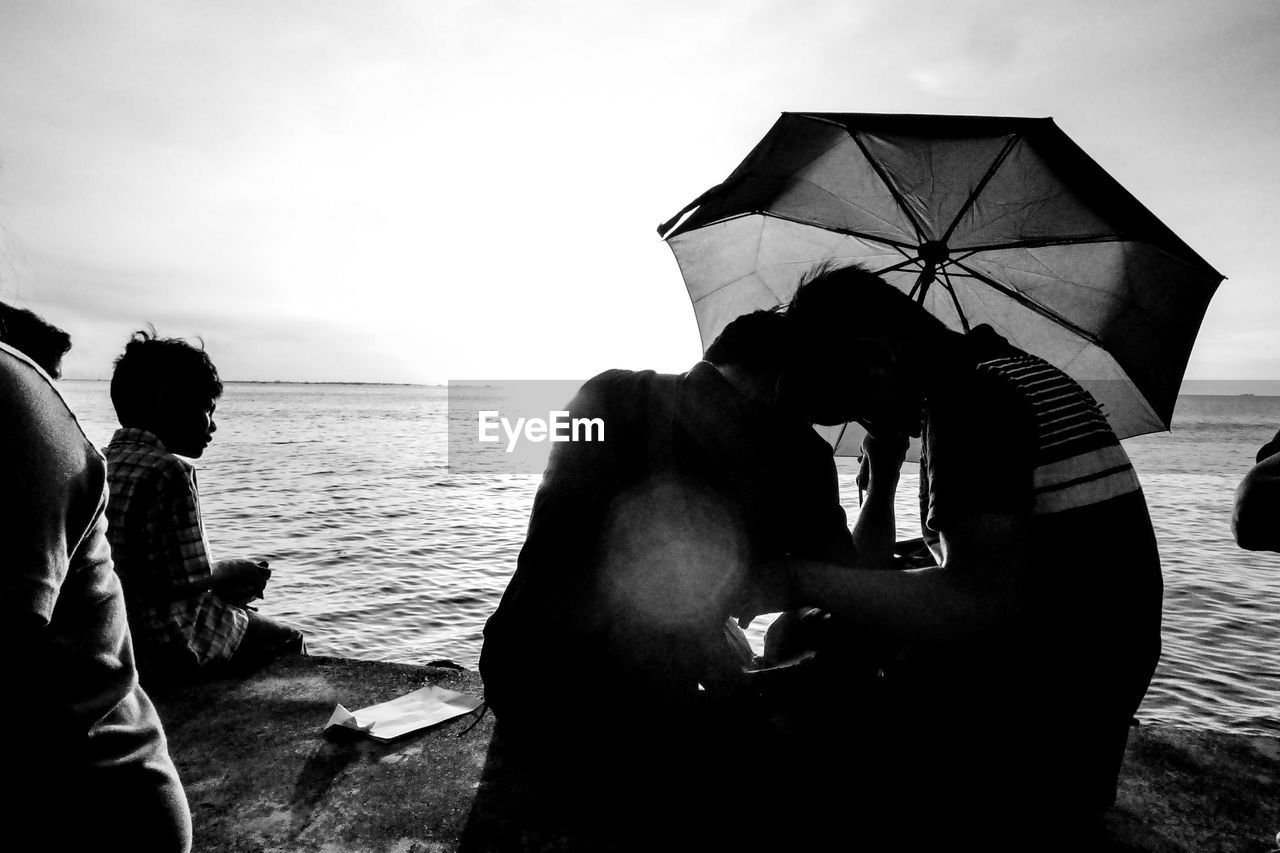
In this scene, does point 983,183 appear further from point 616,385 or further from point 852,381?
point 616,385

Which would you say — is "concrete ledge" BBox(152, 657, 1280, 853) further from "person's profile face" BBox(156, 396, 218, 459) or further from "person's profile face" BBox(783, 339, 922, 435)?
"person's profile face" BBox(783, 339, 922, 435)

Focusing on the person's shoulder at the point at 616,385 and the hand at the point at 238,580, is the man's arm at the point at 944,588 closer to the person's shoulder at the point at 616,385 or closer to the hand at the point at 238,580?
the person's shoulder at the point at 616,385

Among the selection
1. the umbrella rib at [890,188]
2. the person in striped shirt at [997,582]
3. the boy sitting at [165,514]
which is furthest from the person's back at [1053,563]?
the boy sitting at [165,514]

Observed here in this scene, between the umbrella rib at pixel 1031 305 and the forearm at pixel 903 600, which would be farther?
the umbrella rib at pixel 1031 305

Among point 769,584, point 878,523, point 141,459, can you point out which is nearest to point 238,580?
point 141,459

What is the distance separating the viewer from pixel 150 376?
3191mm

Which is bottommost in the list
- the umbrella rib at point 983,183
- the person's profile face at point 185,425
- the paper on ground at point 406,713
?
the paper on ground at point 406,713

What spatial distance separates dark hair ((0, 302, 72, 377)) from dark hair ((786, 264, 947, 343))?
11.4 feet

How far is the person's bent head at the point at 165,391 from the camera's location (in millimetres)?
3168

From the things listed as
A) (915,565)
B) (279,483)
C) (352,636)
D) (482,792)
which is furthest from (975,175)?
(279,483)

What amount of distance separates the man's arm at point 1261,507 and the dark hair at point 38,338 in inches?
179

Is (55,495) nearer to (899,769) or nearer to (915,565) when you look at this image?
(899,769)

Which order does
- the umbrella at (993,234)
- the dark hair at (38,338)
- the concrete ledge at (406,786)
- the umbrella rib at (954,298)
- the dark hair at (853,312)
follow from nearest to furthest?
the dark hair at (853,312) → the concrete ledge at (406,786) → the umbrella at (993,234) → the dark hair at (38,338) → the umbrella rib at (954,298)

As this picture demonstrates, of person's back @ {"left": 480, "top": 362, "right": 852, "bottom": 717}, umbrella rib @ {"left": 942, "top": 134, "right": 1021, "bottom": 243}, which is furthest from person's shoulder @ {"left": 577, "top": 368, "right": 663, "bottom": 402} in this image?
umbrella rib @ {"left": 942, "top": 134, "right": 1021, "bottom": 243}
